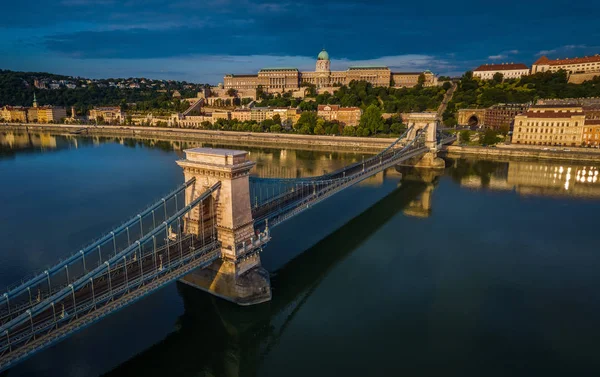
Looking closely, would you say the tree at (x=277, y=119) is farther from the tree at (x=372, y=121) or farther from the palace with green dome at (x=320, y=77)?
the palace with green dome at (x=320, y=77)

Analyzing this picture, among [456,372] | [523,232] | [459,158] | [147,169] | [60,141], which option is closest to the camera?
[456,372]

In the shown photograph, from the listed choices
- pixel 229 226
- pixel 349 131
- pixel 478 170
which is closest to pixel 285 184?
pixel 229 226

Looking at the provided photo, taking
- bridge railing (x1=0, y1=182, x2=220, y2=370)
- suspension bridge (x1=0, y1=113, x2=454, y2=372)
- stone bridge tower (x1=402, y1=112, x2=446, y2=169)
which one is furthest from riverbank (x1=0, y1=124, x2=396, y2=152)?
bridge railing (x1=0, y1=182, x2=220, y2=370)

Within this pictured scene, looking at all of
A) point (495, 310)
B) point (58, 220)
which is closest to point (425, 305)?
point (495, 310)

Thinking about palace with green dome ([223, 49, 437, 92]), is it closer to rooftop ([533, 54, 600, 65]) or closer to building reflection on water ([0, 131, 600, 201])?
rooftop ([533, 54, 600, 65])

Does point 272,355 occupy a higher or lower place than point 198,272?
lower

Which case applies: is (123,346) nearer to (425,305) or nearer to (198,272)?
(198,272)
